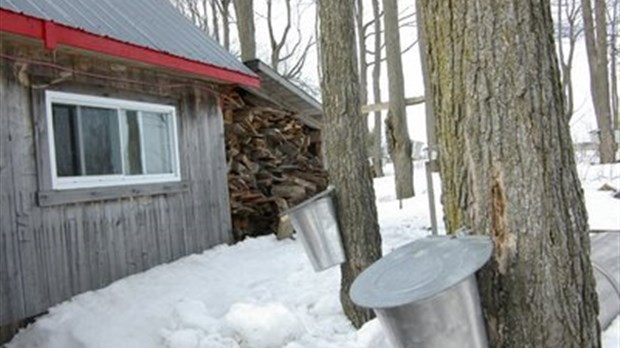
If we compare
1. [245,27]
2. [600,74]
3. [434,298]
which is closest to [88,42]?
[434,298]

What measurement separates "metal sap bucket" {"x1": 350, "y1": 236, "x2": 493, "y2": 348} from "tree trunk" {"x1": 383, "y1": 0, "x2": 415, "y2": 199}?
30.3 ft

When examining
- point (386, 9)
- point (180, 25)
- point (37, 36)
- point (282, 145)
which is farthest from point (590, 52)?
point (37, 36)

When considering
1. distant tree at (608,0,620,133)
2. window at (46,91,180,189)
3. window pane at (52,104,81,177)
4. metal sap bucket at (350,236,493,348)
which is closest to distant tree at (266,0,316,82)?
distant tree at (608,0,620,133)

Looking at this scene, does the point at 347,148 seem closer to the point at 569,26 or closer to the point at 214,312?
the point at 214,312

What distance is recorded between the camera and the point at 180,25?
6945 millimetres

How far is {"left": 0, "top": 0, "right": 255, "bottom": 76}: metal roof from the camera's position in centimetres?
425

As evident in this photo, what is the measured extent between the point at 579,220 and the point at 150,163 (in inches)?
191

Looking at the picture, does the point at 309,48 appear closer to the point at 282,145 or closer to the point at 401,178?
the point at 401,178

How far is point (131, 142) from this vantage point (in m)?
5.71

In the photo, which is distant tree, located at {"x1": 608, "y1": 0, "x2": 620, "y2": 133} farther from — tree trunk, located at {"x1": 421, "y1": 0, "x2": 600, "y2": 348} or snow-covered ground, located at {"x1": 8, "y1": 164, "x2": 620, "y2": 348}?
tree trunk, located at {"x1": 421, "y1": 0, "x2": 600, "y2": 348}

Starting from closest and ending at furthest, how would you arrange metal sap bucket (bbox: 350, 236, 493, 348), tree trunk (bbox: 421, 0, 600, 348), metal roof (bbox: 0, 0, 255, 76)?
→ 1. metal sap bucket (bbox: 350, 236, 493, 348)
2. tree trunk (bbox: 421, 0, 600, 348)
3. metal roof (bbox: 0, 0, 255, 76)

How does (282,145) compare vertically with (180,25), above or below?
below

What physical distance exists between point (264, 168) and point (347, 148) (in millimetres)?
4072

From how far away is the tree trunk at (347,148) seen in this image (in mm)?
4449
